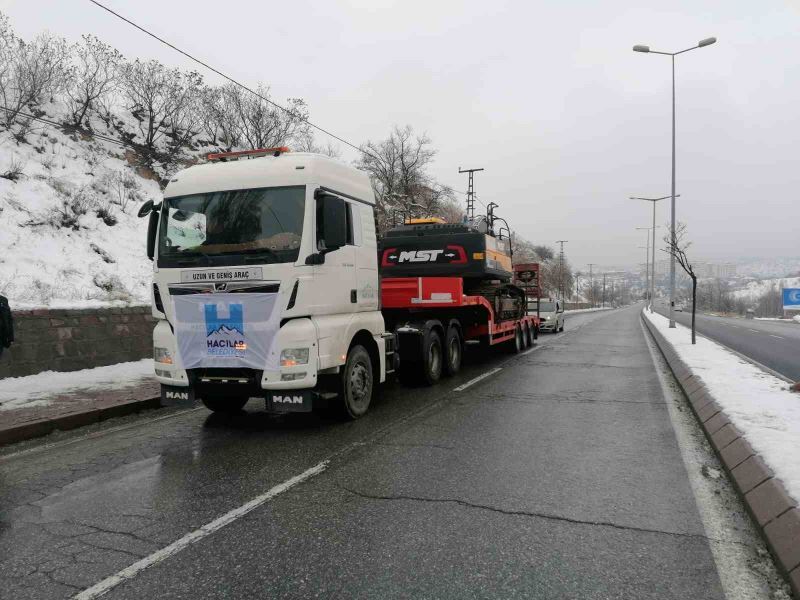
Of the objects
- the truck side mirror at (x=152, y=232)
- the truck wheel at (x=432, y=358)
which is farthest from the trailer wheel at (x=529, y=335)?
the truck side mirror at (x=152, y=232)

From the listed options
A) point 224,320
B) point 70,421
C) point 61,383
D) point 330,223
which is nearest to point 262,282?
point 224,320

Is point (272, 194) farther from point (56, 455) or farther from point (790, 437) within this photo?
point (790, 437)

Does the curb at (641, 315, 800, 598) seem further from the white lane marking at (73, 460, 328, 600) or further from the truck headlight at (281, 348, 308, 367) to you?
the truck headlight at (281, 348, 308, 367)

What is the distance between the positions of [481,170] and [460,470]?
34.5m

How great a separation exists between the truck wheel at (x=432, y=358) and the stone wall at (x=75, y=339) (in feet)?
18.5

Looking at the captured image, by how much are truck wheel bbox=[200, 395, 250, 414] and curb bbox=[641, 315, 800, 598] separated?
562cm

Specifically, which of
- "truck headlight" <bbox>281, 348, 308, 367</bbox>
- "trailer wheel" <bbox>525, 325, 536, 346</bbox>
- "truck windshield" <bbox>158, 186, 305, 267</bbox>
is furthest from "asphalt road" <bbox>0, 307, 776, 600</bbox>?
"trailer wheel" <bbox>525, 325, 536, 346</bbox>

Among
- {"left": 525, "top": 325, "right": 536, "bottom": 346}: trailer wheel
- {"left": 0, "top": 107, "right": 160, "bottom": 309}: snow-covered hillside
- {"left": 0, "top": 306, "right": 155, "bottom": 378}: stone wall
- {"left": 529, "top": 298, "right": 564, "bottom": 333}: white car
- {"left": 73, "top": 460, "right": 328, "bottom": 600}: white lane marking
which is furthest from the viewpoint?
{"left": 529, "top": 298, "right": 564, "bottom": 333}: white car

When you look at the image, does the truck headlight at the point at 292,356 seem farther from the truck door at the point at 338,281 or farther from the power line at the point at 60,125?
the power line at the point at 60,125

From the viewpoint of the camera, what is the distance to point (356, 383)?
687 centimetres

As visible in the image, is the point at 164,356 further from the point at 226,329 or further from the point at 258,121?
the point at 258,121

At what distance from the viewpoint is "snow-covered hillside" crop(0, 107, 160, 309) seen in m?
16.7

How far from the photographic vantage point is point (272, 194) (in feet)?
20.0

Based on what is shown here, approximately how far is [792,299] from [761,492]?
11.2 m
